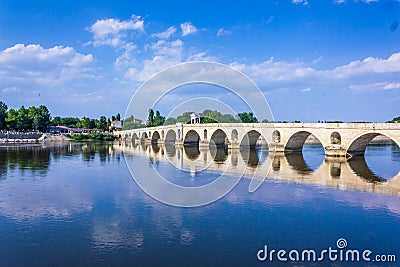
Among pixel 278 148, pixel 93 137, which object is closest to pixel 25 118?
A: pixel 93 137

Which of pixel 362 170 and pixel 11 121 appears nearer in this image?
pixel 362 170

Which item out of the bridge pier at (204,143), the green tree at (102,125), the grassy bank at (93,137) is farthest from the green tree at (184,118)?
the green tree at (102,125)

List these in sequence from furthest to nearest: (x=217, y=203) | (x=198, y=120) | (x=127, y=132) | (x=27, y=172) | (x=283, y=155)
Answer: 1. (x=127, y=132)
2. (x=198, y=120)
3. (x=283, y=155)
4. (x=27, y=172)
5. (x=217, y=203)

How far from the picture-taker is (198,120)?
52281 millimetres

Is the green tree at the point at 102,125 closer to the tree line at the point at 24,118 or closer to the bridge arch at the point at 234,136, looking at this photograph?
the tree line at the point at 24,118

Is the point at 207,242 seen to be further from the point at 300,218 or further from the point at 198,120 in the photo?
the point at 198,120

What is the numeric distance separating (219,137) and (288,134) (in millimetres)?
13801

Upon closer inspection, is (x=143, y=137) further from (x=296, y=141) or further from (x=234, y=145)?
(x=296, y=141)

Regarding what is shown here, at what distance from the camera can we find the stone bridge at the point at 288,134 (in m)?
23.0

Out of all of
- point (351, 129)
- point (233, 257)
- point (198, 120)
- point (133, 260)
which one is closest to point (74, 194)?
point (133, 260)

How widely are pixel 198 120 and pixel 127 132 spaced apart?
55.1ft

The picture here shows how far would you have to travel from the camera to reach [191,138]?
47219 mm

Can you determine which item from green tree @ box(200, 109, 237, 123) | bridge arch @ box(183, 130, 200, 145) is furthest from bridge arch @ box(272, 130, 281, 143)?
bridge arch @ box(183, 130, 200, 145)

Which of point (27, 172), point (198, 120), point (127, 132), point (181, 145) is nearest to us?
point (27, 172)
